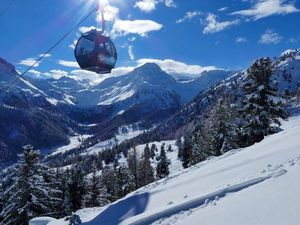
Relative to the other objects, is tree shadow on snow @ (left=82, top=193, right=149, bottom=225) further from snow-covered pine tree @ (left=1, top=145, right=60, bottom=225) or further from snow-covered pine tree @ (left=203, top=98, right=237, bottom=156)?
snow-covered pine tree @ (left=203, top=98, right=237, bottom=156)

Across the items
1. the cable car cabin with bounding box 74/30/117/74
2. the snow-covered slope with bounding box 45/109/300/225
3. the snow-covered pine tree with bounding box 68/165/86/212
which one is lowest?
the snow-covered pine tree with bounding box 68/165/86/212

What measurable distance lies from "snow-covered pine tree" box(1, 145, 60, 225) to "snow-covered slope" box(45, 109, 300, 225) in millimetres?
14615

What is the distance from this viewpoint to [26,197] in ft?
117

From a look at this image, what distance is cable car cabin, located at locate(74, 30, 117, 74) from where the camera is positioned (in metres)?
20.1

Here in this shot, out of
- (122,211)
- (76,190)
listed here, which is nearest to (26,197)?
(122,211)

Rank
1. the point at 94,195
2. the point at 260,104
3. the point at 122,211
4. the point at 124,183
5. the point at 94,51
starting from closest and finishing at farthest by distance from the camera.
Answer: the point at 122,211 → the point at 94,51 → the point at 260,104 → the point at 94,195 → the point at 124,183

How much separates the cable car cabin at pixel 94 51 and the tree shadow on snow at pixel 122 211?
634cm

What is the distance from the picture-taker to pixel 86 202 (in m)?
56.0

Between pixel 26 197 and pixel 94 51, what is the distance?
19.9 meters

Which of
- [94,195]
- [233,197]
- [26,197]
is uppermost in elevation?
[26,197]

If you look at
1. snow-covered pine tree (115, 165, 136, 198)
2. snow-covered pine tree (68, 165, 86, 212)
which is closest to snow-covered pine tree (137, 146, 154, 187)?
snow-covered pine tree (115, 165, 136, 198)

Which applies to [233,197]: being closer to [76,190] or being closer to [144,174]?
[76,190]

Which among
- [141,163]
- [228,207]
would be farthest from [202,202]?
[141,163]

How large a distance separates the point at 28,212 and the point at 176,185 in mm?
20174
